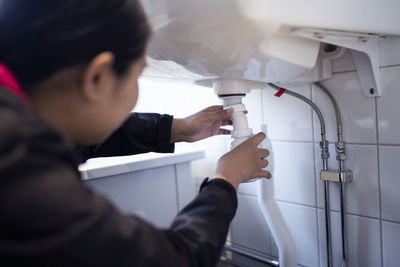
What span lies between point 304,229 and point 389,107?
0.36 m

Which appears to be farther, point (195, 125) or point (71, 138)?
point (195, 125)

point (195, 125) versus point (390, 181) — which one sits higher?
point (195, 125)

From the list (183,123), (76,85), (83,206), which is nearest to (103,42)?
(76,85)

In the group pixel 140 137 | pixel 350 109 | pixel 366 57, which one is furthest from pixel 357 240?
pixel 140 137

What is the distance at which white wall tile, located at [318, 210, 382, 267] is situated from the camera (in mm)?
735

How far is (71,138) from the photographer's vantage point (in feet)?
1.30

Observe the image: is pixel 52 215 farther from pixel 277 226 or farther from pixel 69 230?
pixel 277 226

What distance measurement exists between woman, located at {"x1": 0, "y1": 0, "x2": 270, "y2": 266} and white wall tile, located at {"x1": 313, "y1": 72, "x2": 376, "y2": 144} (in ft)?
1.27

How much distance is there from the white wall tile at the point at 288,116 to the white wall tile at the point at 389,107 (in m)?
0.16

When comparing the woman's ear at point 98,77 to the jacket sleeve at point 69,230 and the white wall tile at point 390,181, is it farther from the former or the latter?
the white wall tile at point 390,181

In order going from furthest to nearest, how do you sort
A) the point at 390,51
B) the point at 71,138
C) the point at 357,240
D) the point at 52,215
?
the point at 357,240, the point at 390,51, the point at 71,138, the point at 52,215

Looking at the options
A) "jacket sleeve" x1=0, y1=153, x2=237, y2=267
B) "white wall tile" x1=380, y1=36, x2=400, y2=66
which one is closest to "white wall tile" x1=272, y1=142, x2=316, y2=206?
"white wall tile" x1=380, y1=36, x2=400, y2=66

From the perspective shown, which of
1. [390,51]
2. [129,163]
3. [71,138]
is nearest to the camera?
[71,138]

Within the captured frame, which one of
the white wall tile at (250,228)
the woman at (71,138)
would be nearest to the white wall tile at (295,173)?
the white wall tile at (250,228)
